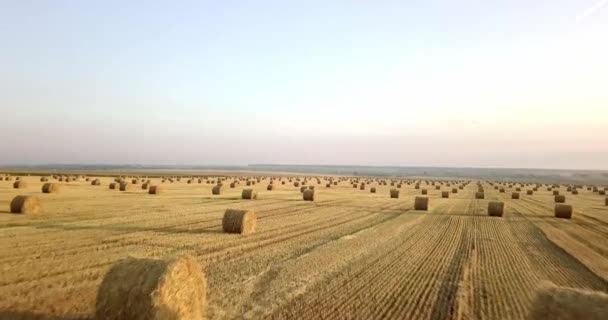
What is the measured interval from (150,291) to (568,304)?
539 cm

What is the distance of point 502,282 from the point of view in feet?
33.7

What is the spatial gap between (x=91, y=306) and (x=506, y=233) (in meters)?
15.5

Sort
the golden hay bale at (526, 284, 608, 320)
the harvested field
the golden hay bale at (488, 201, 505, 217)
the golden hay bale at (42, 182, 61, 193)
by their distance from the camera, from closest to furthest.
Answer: the golden hay bale at (526, 284, 608, 320) → the harvested field → the golden hay bale at (488, 201, 505, 217) → the golden hay bale at (42, 182, 61, 193)

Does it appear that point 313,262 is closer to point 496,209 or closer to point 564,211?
point 496,209

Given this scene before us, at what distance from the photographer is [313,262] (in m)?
11.6

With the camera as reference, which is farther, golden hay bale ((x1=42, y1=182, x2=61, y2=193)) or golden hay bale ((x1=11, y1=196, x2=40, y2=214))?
golden hay bale ((x1=42, y1=182, x2=61, y2=193))

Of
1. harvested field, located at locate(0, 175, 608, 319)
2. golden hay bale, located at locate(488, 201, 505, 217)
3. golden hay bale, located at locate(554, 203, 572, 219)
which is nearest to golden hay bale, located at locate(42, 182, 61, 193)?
harvested field, located at locate(0, 175, 608, 319)

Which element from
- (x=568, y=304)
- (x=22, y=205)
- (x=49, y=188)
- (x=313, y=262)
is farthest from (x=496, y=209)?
(x=49, y=188)

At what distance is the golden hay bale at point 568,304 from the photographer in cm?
536

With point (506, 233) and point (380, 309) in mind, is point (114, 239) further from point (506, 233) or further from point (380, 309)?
point (506, 233)

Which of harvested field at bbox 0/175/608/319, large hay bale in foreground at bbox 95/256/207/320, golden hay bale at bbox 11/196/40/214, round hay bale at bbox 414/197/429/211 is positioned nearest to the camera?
large hay bale in foreground at bbox 95/256/207/320

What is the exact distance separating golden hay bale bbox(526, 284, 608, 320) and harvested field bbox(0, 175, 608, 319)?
7.05ft

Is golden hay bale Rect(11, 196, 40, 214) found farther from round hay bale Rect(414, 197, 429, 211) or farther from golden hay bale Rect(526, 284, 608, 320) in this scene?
golden hay bale Rect(526, 284, 608, 320)

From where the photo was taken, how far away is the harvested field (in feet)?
26.8
